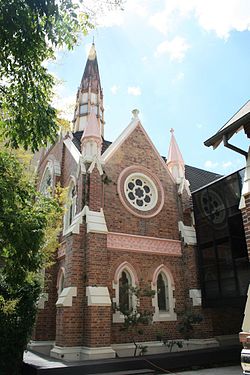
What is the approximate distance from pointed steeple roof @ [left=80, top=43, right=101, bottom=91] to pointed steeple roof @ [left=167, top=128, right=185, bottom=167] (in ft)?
48.1

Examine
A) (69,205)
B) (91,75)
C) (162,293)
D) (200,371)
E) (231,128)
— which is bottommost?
(200,371)

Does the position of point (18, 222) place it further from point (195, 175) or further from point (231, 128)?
point (195, 175)

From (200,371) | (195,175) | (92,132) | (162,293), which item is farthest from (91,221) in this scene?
(195,175)

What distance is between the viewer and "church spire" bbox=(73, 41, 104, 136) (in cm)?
2769

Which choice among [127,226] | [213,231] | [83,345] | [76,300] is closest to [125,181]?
[127,226]

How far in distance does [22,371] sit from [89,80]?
2641 cm

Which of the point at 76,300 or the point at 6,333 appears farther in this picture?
the point at 76,300

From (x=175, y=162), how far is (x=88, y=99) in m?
14.5

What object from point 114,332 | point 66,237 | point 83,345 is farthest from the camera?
point 66,237

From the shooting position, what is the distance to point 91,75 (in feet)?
104

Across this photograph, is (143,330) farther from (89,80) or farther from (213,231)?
(89,80)

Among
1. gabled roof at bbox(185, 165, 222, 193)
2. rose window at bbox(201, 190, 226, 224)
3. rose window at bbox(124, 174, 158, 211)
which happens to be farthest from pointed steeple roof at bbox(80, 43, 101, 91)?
rose window at bbox(201, 190, 226, 224)

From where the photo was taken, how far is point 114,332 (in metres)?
12.3

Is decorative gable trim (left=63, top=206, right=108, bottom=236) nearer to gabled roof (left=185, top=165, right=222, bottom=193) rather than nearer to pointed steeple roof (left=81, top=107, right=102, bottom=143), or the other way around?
pointed steeple roof (left=81, top=107, right=102, bottom=143)
